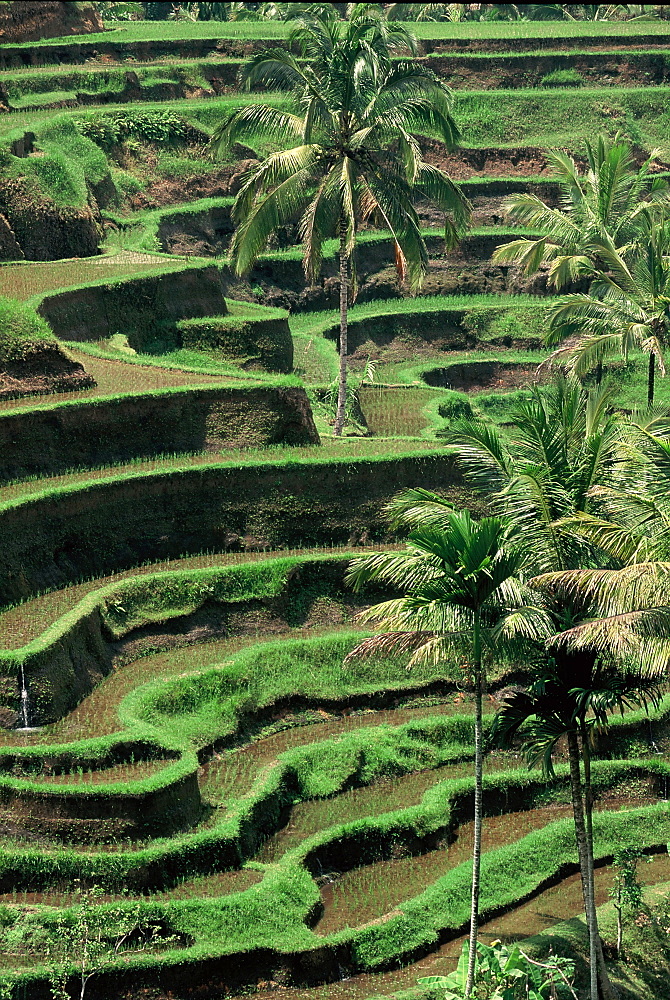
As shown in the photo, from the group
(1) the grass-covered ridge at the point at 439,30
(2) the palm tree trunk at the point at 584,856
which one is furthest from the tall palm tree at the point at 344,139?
(1) the grass-covered ridge at the point at 439,30

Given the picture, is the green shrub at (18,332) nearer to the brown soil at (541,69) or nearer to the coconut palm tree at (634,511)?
the coconut palm tree at (634,511)

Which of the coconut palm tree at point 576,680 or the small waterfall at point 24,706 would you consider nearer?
the coconut palm tree at point 576,680

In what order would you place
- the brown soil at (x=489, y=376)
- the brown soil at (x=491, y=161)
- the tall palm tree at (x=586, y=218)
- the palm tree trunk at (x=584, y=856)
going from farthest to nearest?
the brown soil at (x=491, y=161) < the brown soil at (x=489, y=376) < the tall palm tree at (x=586, y=218) < the palm tree trunk at (x=584, y=856)

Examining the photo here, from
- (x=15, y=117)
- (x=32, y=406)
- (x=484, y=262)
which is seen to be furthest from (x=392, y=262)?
(x=32, y=406)

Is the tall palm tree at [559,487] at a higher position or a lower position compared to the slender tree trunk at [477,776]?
higher

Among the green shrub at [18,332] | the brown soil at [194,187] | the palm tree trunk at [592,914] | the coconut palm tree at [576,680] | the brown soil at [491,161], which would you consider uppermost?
the brown soil at [491,161]

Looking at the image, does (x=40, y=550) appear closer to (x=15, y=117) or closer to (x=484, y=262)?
(x=15, y=117)

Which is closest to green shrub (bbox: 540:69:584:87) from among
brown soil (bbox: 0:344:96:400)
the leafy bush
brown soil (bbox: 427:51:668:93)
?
brown soil (bbox: 427:51:668:93)
